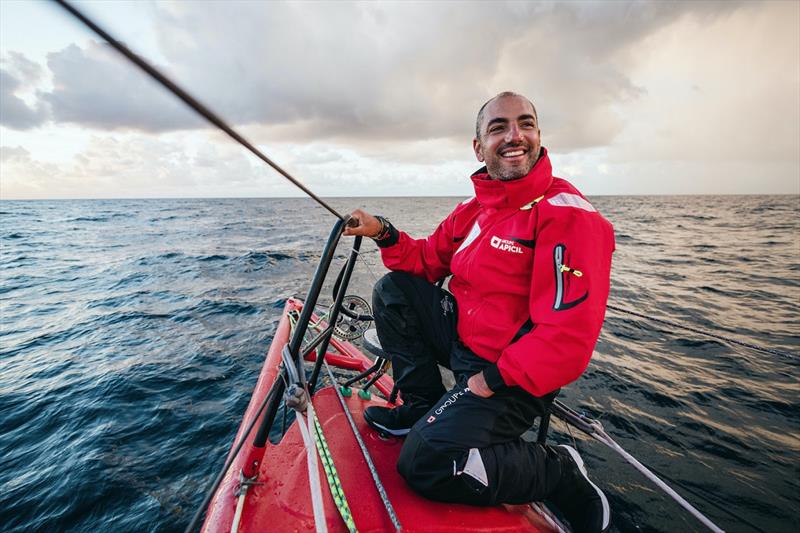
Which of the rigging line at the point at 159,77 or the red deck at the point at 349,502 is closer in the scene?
the rigging line at the point at 159,77

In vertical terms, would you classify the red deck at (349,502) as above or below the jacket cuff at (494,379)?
below

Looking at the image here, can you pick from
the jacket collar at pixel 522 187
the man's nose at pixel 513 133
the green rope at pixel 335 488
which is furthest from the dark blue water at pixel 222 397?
the man's nose at pixel 513 133

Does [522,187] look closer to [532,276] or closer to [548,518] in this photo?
[532,276]

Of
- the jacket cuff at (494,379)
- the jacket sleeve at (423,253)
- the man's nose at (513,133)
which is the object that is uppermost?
the man's nose at (513,133)

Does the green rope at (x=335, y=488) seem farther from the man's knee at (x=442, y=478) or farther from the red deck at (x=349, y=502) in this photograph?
the man's knee at (x=442, y=478)

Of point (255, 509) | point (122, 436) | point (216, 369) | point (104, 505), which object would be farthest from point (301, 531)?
point (216, 369)

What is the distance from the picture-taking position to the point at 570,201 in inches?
83.0

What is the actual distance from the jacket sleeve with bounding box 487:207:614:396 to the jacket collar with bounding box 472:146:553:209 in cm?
33

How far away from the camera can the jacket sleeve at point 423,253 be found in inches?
120

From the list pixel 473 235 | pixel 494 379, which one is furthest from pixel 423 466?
pixel 473 235

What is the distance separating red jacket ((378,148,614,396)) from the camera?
185 cm

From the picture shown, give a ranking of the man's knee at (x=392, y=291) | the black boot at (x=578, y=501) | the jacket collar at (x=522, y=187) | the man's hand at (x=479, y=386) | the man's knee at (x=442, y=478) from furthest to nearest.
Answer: the man's knee at (x=392, y=291) < the jacket collar at (x=522, y=187) < the black boot at (x=578, y=501) < the man's hand at (x=479, y=386) < the man's knee at (x=442, y=478)

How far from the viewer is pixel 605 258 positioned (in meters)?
1.95

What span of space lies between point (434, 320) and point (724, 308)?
32.8 feet
